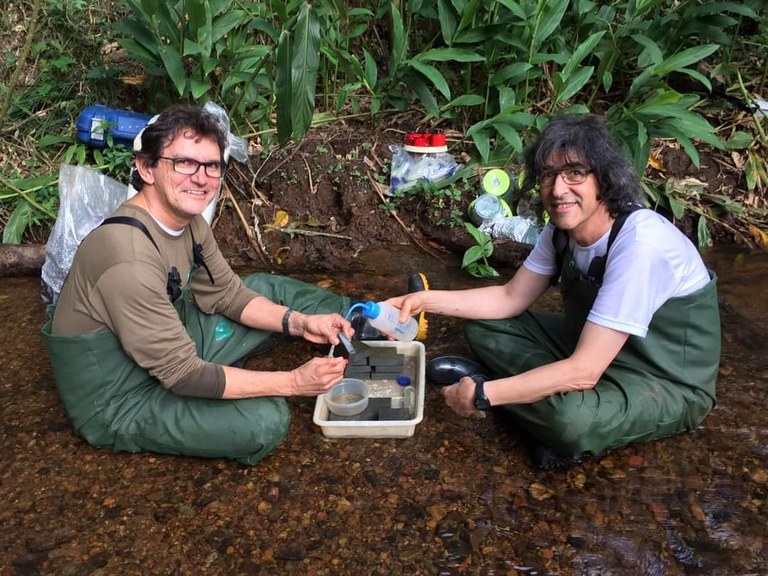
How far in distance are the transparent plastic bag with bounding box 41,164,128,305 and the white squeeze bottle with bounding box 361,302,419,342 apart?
1.87 metres

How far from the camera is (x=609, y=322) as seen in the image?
6.59 feet

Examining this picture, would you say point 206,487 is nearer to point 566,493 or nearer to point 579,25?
point 566,493

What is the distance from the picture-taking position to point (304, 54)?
9.28ft

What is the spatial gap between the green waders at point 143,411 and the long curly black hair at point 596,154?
1.36 m

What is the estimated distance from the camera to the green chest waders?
212cm

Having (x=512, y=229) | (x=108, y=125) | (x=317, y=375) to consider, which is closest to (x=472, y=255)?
(x=512, y=229)

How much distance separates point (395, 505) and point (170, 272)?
119cm

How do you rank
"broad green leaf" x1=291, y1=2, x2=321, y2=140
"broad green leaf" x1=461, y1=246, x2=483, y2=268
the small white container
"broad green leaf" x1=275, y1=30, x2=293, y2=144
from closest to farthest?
1. the small white container
2. "broad green leaf" x1=291, y1=2, x2=321, y2=140
3. "broad green leaf" x1=275, y1=30, x2=293, y2=144
4. "broad green leaf" x1=461, y1=246, x2=483, y2=268

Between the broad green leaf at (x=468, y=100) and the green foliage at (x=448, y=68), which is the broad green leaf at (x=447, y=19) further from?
Result: the broad green leaf at (x=468, y=100)

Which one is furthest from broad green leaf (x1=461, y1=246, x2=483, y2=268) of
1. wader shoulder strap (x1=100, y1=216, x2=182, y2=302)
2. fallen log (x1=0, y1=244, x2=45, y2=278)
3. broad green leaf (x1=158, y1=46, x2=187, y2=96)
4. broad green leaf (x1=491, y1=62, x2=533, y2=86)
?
fallen log (x1=0, y1=244, x2=45, y2=278)

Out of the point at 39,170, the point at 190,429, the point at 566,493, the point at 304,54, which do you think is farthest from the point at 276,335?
the point at 39,170

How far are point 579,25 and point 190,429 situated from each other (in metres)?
3.96

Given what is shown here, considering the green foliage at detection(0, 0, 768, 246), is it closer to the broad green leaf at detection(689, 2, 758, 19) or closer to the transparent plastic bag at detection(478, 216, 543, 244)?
the broad green leaf at detection(689, 2, 758, 19)

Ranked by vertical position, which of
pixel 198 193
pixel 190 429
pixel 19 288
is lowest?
pixel 19 288
